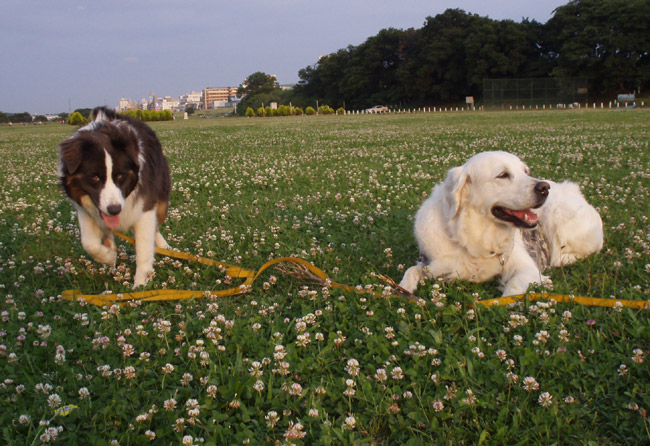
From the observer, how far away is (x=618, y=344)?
108 inches

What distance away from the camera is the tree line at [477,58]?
59.6 m

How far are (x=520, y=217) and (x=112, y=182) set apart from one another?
10.7 feet

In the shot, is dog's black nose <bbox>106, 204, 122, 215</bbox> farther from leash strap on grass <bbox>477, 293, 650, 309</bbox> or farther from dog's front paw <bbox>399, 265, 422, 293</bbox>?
leash strap on grass <bbox>477, 293, 650, 309</bbox>

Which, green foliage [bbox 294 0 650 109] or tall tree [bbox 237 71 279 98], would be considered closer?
green foliage [bbox 294 0 650 109]

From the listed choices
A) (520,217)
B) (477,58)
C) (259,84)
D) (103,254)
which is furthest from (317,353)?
(259,84)

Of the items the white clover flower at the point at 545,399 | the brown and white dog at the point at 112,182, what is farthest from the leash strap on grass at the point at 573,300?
the brown and white dog at the point at 112,182

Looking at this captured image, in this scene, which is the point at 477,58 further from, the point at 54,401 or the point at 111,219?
the point at 54,401

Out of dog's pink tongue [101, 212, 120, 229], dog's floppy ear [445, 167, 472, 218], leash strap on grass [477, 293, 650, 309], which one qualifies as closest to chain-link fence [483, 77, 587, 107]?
dog's floppy ear [445, 167, 472, 218]

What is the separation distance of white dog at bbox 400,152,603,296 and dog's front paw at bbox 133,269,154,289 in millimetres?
2230

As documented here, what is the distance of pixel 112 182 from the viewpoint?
12.6 ft

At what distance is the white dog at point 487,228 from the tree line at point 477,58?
67.4m

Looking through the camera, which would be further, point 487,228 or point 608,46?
point 608,46

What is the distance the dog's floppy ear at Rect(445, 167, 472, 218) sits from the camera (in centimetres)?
378

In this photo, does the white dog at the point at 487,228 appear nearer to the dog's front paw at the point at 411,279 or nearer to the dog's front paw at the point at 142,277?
the dog's front paw at the point at 411,279
